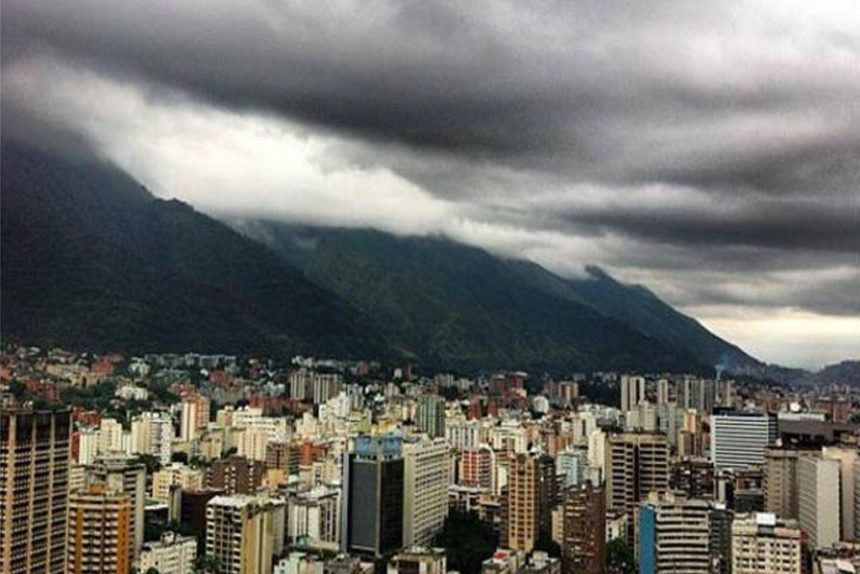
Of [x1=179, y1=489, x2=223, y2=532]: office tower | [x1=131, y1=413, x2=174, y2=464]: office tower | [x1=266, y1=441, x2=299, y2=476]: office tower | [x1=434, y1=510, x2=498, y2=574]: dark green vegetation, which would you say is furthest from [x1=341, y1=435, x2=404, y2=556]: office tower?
[x1=131, y1=413, x2=174, y2=464]: office tower

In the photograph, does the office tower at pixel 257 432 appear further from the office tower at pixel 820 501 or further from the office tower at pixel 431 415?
the office tower at pixel 820 501

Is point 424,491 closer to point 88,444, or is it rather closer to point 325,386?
point 88,444

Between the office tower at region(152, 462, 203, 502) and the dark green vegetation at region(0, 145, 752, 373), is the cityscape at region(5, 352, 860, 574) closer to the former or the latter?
the office tower at region(152, 462, 203, 502)

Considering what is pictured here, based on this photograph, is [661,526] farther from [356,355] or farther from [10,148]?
[356,355]

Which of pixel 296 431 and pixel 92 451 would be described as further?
pixel 296 431

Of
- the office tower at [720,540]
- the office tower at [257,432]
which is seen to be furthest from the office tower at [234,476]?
the office tower at [720,540]

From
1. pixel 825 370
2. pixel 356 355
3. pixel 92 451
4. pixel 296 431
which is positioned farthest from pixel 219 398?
pixel 825 370
